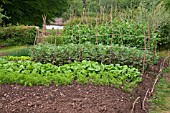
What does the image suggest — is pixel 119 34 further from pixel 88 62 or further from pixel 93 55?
pixel 88 62

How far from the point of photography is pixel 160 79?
25.0ft

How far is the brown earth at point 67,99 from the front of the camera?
4699 mm

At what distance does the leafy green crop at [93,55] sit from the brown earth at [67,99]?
1830 mm

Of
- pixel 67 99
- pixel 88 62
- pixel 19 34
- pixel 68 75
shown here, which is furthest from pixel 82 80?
pixel 19 34

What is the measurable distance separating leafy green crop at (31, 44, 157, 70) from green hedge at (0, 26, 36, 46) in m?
7.67

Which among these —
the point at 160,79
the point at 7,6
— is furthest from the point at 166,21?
the point at 7,6

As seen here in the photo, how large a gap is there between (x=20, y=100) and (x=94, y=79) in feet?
5.08

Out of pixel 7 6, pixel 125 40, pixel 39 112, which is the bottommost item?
pixel 39 112

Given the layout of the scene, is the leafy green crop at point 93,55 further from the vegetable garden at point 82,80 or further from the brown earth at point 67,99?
the brown earth at point 67,99

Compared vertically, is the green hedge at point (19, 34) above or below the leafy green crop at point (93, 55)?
above

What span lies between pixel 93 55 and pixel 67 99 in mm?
2915

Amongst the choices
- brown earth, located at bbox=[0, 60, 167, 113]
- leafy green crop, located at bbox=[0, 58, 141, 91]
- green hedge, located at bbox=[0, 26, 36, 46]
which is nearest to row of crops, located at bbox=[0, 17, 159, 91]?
leafy green crop, located at bbox=[0, 58, 141, 91]

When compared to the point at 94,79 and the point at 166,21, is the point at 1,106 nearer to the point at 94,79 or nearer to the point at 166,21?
the point at 94,79

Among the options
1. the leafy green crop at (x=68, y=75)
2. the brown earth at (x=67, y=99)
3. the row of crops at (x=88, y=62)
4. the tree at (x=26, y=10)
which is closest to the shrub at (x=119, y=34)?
the row of crops at (x=88, y=62)
